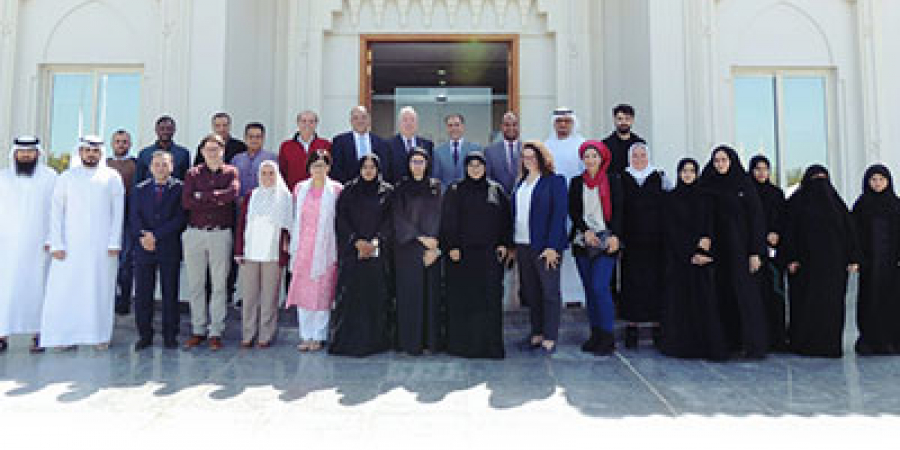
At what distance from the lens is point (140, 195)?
436cm

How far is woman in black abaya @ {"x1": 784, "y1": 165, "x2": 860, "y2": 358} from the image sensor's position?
4.19 m

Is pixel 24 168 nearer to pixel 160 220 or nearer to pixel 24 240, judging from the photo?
pixel 24 240

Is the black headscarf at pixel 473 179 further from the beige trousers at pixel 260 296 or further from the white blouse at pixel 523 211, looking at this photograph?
the beige trousers at pixel 260 296

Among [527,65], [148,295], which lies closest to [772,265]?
[527,65]

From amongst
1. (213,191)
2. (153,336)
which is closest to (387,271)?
(213,191)

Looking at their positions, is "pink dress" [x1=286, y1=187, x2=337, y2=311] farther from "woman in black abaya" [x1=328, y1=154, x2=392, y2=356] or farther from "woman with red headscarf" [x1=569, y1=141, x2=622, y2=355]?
"woman with red headscarf" [x1=569, y1=141, x2=622, y2=355]

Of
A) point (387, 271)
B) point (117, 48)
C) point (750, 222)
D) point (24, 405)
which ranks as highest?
point (117, 48)

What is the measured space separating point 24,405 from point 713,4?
271 inches

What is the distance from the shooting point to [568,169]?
5.00 m

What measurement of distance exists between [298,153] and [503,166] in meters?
1.90

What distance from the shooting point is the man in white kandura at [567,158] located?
500 centimetres

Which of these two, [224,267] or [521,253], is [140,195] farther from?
[521,253]

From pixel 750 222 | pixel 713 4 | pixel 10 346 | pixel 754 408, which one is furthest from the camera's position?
pixel 713 4

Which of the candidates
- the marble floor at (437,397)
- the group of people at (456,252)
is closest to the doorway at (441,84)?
the group of people at (456,252)
